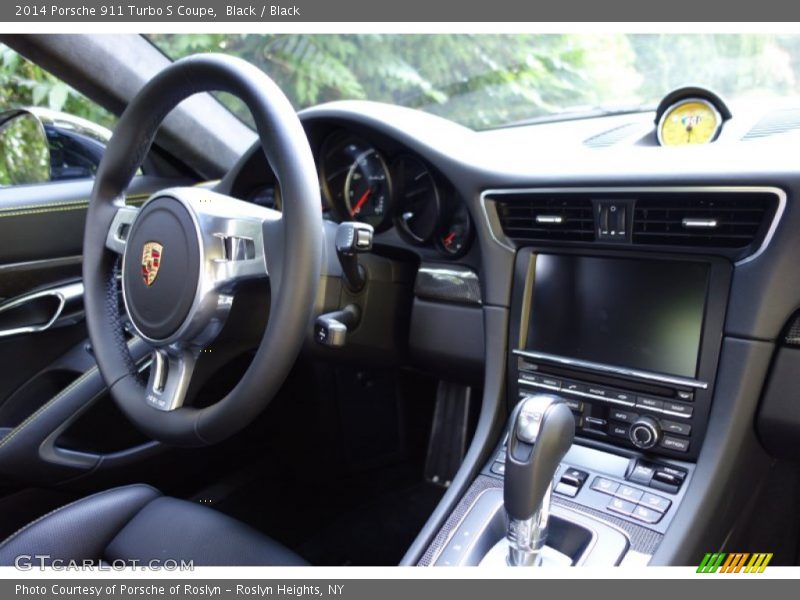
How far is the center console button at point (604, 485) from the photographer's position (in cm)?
125

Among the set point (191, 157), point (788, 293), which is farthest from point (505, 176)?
point (191, 157)

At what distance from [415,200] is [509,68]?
670 mm

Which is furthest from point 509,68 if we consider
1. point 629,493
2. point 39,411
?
point 39,411

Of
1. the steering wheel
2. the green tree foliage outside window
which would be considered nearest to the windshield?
the green tree foliage outside window

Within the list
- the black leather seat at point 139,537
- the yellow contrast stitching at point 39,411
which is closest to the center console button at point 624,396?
the black leather seat at point 139,537

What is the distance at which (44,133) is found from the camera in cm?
201

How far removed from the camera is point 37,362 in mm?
1848

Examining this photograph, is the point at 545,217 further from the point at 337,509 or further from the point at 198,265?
the point at 337,509

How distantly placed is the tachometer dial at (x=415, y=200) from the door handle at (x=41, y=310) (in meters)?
0.94

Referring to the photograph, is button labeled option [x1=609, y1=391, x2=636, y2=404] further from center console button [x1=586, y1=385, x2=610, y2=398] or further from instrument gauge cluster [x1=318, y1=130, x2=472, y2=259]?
instrument gauge cluster [x1=318, y1=130, x2=472, y2=259]

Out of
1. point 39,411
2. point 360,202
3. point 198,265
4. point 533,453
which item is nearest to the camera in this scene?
point 533,453

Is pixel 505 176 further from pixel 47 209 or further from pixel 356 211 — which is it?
pixel 47 209

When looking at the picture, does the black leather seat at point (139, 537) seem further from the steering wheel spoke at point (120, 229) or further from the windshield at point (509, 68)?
the windshield at point (509, 68)

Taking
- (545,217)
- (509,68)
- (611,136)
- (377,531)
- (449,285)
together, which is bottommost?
(377,531)
